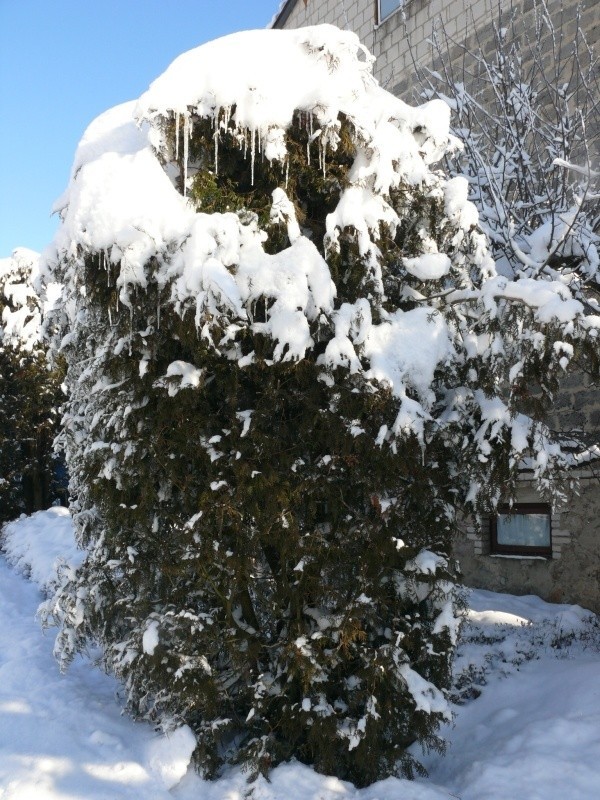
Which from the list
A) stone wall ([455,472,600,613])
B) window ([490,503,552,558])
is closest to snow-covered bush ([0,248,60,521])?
window ([490,503,552,558])

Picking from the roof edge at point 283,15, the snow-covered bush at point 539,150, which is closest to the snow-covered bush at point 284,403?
the snow-covered bush at point 539,150

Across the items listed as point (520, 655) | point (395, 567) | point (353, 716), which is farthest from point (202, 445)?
point (520, 655)

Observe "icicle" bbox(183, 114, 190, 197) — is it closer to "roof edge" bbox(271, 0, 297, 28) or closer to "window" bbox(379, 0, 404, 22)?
"window" bbox(379, 0, 404, 22)

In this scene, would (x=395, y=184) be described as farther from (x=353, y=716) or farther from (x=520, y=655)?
(x=520, y=655)

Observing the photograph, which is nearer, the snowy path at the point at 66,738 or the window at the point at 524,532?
the snowy path at the point at 66,738

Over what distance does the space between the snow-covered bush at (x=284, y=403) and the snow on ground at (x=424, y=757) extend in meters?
0.17

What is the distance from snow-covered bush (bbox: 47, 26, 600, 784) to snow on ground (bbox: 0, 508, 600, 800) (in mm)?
173

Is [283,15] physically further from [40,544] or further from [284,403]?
[284,403]

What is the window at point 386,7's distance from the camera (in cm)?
1015

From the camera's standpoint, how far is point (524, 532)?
25.6 ft

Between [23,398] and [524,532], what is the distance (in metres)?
10.4

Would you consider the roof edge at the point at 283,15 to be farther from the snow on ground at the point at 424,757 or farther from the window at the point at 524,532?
the snow on ground at the point at 424,757

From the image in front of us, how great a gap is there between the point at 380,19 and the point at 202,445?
8.94 m

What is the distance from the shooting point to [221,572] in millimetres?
3963
